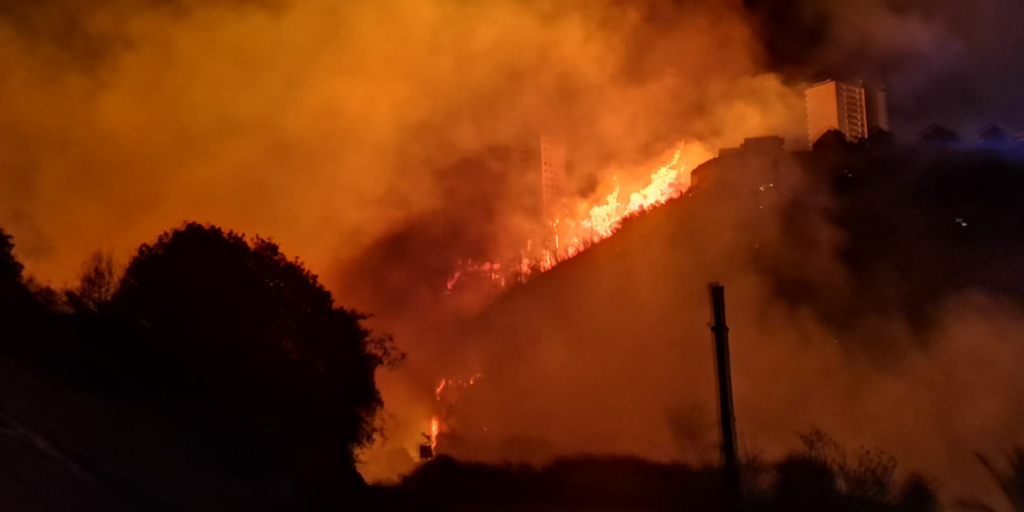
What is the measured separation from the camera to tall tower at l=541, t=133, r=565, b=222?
15219 millimetres

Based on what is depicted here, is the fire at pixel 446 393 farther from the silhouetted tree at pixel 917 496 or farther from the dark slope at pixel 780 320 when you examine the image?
the silhouetted tree at pixel 917 496

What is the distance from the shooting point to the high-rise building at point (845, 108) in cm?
1602

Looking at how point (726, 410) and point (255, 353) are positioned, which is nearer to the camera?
point (726, 410)

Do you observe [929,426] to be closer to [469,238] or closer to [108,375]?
[469,238]

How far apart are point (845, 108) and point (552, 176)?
20.6 feet

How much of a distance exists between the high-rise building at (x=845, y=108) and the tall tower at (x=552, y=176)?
5166mm

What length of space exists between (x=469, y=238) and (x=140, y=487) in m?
8.03

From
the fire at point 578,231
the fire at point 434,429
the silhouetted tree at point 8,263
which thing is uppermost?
the fire at point 578,231

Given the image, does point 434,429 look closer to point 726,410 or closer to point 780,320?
point 726,410

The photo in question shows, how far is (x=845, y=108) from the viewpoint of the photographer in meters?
16.1

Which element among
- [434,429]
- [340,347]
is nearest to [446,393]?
[434,429]

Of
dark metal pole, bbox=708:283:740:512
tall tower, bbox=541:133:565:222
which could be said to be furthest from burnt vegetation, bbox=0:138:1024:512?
tall tower, bbox=541:133:565:222

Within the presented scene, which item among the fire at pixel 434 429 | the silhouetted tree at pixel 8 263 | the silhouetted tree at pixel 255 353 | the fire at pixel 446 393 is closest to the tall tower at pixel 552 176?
the fire at pixel 446 393

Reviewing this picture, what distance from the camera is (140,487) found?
812 cm
